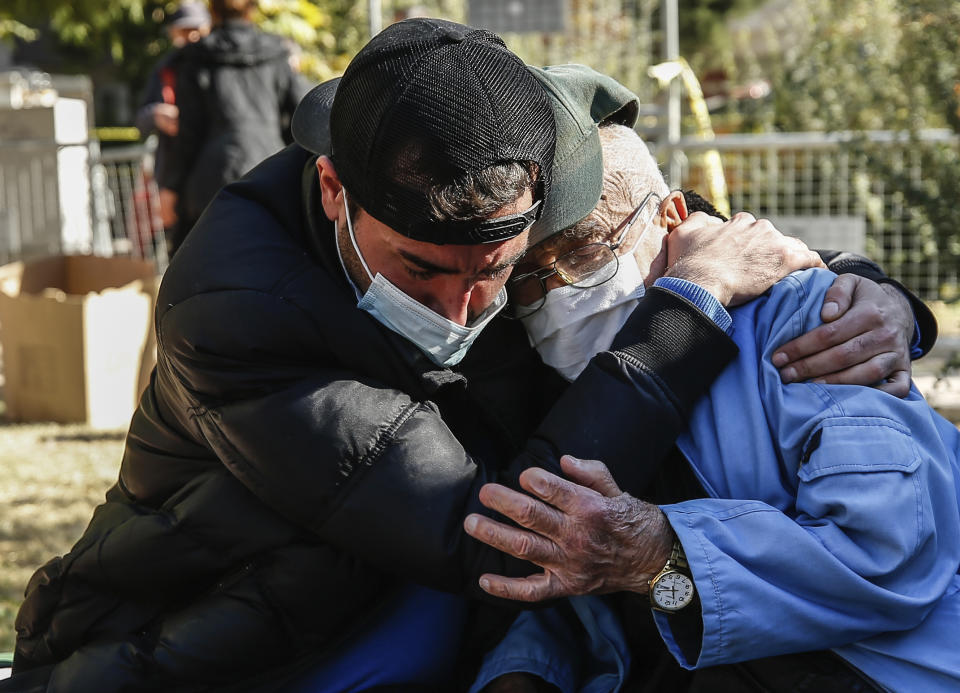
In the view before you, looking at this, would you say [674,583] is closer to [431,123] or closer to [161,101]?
[431,123]

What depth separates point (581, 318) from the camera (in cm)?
227

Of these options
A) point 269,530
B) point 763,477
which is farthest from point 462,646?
point 763,477

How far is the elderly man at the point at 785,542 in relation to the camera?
180 centimetres

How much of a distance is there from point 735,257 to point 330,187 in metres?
0.79

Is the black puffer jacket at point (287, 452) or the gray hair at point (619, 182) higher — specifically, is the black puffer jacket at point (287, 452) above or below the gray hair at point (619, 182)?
below

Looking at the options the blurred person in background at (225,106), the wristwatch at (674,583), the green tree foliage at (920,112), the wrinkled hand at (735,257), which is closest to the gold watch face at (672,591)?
the wristwatch at (674,583)

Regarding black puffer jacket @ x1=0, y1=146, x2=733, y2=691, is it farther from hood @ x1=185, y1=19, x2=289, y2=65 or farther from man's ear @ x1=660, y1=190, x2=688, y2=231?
hood @ x1=185, y1=19, x2=289, y2=65

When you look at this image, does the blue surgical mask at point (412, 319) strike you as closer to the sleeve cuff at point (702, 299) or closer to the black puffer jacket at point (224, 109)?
the sleeve cuff at point (702, 299)

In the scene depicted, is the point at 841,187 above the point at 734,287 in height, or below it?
below

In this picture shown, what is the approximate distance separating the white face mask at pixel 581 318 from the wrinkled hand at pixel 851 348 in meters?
0.37

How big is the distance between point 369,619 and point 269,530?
0.31 meters

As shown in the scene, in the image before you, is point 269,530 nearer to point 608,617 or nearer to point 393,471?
point 393,471

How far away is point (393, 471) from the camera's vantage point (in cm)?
190

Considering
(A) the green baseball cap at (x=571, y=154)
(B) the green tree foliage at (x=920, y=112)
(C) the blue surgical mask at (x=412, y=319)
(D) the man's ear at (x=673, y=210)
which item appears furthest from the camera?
(B) the green tree foliage at (x=920, y=112)
